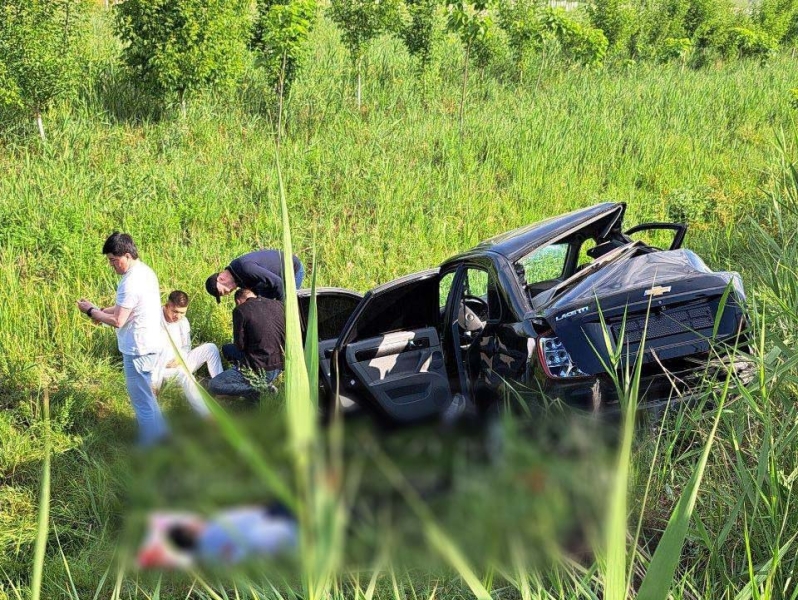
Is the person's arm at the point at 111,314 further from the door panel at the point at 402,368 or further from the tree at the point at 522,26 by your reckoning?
the tree at the point at 522,26

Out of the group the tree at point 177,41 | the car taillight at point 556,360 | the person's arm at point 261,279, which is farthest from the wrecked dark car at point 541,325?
the tree at point 177,41

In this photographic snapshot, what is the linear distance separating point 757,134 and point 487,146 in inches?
220

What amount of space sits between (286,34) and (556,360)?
8.55m

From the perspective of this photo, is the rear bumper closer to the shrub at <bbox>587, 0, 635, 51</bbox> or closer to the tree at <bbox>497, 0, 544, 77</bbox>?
the tree at <bbox>497, 0, 544, 77</bbox>

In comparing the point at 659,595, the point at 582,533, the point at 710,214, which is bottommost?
the point at 710,214

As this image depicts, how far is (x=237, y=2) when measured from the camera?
11086 millimetres

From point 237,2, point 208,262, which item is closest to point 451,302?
point 208,262

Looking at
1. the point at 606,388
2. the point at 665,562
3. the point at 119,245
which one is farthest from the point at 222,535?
the point at 119,245

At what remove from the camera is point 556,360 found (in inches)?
145

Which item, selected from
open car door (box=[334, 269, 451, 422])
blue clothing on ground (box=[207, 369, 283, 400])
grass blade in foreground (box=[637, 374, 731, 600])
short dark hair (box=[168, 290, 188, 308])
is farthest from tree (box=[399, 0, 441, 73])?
grass blade in foreground (box=[637, 374, 731, 600])

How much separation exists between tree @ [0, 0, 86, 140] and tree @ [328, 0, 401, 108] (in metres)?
4.53

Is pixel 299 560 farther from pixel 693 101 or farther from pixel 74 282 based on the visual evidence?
pixel 693 101

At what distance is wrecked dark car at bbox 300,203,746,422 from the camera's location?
3549 millimetres

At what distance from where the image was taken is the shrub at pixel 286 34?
35.7 feet
